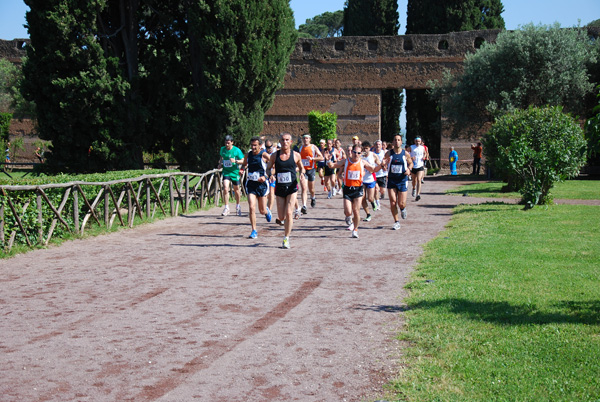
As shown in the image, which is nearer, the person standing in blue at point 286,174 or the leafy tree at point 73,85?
the person standing in blue at point 286,174

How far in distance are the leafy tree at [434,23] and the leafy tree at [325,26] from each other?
5630cm

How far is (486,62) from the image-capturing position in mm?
32406

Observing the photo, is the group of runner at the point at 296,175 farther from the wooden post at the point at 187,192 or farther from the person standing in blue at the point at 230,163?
the wooden post at the point at 187,192

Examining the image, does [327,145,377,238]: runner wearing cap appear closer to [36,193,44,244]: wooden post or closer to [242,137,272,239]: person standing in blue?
[242,137,272,239]: person standing in blue

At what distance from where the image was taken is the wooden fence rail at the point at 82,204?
36.7 feet

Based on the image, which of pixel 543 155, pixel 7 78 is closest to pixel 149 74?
pixel 543 155

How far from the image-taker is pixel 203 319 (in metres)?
6.99

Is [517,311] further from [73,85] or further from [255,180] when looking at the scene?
[73,85]

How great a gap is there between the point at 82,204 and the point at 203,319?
26.6ft

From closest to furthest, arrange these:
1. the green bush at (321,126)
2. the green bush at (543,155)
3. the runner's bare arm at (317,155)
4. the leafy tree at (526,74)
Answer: the green bush at (543,155), the runner's bare arm at (317,155), the leafy tree at (526,74), the green bush at (321,126)

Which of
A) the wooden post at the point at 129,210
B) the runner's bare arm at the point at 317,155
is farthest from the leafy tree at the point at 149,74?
the wooden post at the point at 129,210

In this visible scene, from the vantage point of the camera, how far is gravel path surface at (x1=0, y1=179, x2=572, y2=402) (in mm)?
5105

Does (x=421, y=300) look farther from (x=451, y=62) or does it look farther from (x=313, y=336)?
(x=451, y=62)

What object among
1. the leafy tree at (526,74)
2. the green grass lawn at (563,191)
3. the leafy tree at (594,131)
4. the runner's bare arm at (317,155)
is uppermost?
the leafy tree at (526,74)
